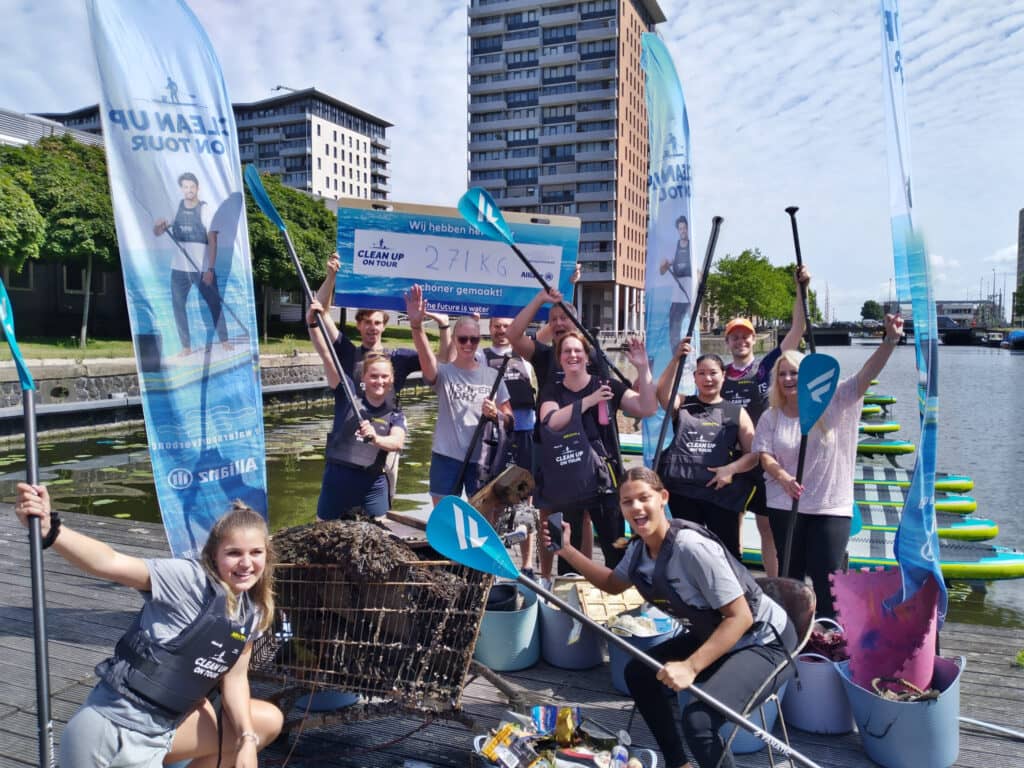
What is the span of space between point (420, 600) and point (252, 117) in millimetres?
108147

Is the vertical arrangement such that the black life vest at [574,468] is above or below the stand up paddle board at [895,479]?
above

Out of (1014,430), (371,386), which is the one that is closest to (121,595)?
(371,386)

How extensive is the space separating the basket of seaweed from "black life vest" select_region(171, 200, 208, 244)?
6.08 ft

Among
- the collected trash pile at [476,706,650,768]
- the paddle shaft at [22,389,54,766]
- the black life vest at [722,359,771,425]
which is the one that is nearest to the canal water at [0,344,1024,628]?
the black life vest at [722,359,771,425]

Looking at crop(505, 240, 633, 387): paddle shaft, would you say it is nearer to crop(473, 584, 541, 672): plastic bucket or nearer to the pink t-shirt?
the pink t-shirt

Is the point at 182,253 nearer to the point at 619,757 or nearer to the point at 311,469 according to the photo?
the point at 619,757

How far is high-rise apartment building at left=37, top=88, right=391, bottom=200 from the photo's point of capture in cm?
9344

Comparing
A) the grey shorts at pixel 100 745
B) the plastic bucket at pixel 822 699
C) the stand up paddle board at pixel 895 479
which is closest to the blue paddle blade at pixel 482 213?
the plastic bucket at pixel 822 699

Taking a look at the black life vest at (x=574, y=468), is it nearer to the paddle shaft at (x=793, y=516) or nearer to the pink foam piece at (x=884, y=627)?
the paddle shaft at (x=793, y=516)

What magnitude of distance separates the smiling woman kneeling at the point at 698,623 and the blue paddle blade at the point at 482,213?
2026 millimetres

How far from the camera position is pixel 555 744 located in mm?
2908

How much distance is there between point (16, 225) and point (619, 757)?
2153cm

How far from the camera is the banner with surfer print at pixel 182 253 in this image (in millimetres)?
3641

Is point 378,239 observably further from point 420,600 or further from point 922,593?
point 922,593
